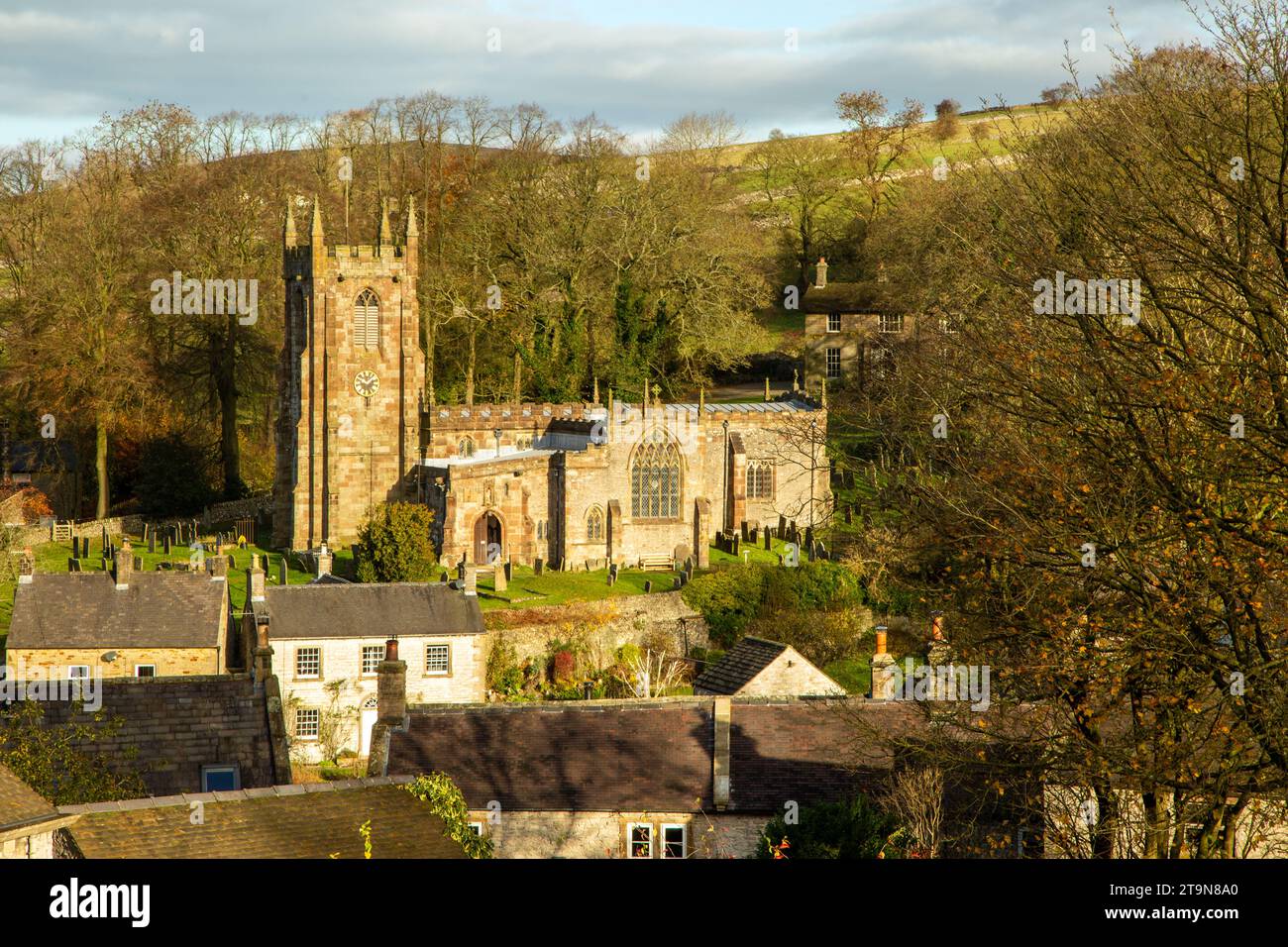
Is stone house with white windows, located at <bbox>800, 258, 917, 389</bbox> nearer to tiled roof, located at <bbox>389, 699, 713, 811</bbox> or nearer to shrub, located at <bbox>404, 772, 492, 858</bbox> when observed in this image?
tiled roof, located at <bbox>389, 699, 713, 811</bbox>

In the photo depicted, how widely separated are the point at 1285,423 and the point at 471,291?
54.4 metres

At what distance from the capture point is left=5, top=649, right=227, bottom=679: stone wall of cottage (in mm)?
37906

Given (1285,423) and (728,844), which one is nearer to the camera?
(1285,423)

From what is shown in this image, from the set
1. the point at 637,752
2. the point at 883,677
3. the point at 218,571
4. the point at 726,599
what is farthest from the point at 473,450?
the point at 637,752

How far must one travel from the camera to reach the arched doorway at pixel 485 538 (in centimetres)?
5062

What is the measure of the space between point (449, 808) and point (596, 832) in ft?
25.8

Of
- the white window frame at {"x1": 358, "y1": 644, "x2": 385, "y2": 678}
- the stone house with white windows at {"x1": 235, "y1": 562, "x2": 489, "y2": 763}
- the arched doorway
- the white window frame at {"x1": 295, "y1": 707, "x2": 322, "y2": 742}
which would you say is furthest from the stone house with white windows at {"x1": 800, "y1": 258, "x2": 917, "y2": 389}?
the white window frame at {"x1": 295, "y1": 707, "x2": 322, "y2": 742}

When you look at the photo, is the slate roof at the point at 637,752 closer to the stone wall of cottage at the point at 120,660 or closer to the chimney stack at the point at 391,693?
the chimney stack at the point at 391,693

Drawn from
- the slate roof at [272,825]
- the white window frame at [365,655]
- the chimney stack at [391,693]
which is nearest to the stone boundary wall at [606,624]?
the white window frame at [365,655]

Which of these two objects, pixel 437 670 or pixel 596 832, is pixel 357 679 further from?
pixel 596 832

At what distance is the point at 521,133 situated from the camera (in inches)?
3044

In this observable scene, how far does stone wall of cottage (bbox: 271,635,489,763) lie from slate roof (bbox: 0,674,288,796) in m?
10.1
